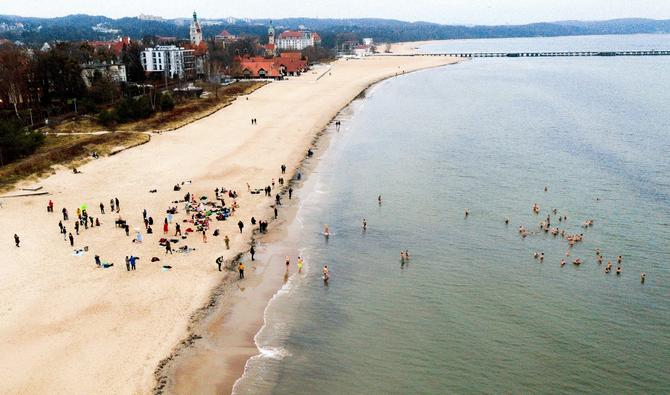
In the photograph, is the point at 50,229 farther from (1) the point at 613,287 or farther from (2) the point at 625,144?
(2) the point at 625,144

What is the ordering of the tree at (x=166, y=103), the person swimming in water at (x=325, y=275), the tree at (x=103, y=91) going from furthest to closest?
the tree at (x=166, y=103) → the tree at (x=103, y=91) → the person swimming in water at (x=325, y=275)

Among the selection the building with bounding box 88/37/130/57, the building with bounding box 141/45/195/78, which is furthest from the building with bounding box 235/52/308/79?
the building with bounding box 88/37/130/57

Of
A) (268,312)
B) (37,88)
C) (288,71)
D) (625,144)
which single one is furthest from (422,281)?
(288,71)

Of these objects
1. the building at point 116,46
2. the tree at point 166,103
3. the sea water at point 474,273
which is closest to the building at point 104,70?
the tree at point 166,103

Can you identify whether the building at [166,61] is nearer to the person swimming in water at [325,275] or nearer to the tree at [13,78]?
the tree at [13,78]

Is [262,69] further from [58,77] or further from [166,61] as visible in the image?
[58,77]
